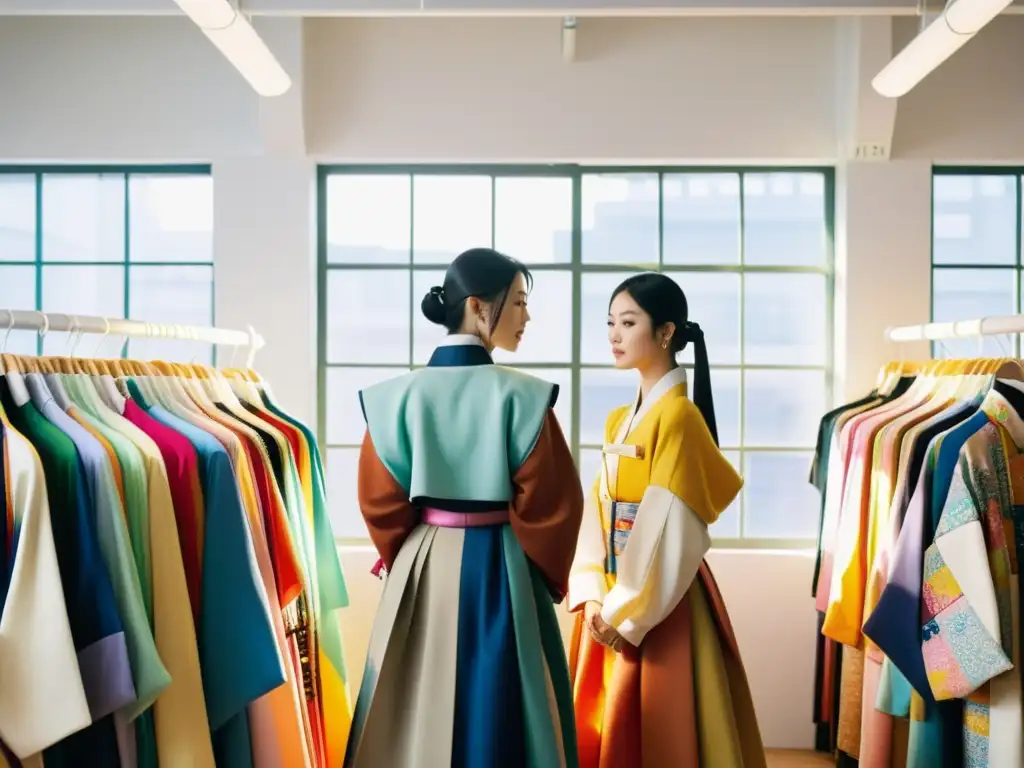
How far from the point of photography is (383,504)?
2.05 metres

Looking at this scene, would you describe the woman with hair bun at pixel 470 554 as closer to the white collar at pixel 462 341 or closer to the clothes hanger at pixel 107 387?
the white collar at pixel 462 341

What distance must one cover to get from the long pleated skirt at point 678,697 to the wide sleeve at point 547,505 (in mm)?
349

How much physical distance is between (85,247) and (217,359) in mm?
690

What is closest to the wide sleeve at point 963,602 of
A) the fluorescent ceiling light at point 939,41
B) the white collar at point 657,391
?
the white collar at point 657,391

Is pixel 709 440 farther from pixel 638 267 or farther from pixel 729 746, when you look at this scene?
pixel 638 267

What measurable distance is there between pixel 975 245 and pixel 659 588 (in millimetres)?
2283

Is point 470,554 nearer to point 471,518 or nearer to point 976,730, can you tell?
point 471,518

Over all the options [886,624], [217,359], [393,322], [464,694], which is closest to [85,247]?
[217,359]

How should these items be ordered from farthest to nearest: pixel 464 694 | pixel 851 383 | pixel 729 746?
pixel 851 383
pixel 729 746
pixel 464 694

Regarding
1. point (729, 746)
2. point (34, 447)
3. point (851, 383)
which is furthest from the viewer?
point (851, 383)

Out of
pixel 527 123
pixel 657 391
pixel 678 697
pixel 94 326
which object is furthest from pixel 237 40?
pixel 678 697

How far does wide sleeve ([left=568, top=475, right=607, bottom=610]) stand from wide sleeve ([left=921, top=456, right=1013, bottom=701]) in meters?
0.75

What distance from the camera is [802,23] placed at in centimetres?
351

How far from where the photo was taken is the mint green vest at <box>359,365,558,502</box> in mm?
1960
